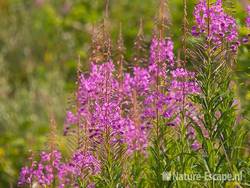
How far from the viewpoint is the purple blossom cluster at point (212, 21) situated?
376 centimetres

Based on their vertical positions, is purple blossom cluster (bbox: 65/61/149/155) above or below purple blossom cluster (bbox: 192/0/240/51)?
below

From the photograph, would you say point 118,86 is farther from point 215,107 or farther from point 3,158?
point 3,158

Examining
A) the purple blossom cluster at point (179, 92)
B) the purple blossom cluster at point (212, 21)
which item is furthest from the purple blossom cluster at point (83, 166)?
the purple blossom cluster at point (212, 21)

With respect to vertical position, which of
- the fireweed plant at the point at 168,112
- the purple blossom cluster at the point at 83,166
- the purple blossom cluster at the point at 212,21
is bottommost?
the purple blossom cluster at the point at 83,166

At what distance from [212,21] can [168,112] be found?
2.09 ft

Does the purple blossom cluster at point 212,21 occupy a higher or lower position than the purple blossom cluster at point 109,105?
higher

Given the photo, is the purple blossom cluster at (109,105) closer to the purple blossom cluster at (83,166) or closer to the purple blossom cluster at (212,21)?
the purple blossom cluster at (83,166)

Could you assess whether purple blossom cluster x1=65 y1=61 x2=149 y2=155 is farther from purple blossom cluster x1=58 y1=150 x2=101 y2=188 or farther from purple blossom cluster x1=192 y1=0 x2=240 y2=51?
purple blossom cluster x1=192 y1=0 x2=240 y2=51

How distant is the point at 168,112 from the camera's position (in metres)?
4.04

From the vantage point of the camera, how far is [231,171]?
3.67 metres

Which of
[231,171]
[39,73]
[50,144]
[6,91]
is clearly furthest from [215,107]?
[39,73]

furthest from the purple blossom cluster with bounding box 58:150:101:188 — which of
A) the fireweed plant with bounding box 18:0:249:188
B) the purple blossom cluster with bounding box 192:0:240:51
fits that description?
the purple blossom cluster with bounding box 192:0:240:51

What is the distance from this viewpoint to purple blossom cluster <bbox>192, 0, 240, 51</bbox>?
3.76m

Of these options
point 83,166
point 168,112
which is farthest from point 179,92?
point 83,166
